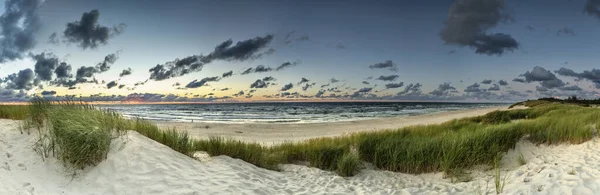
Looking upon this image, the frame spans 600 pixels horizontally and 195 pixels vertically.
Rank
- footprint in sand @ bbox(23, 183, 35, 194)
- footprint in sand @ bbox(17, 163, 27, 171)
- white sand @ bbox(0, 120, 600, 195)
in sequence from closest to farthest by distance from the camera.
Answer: footprint in sand @ bbox(23, 183, 35, 194), white sand @ bbox(0, 120, 600, 195), footprint in sand @ bbox(17, 163, 27, 171)

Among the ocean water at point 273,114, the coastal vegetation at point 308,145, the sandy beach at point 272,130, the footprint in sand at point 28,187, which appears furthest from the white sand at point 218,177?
the sandy beach at point 272,130

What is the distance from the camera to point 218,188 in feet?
22.5

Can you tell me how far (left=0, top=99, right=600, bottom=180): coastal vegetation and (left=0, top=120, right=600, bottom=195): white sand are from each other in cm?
33

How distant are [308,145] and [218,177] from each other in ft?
12.9

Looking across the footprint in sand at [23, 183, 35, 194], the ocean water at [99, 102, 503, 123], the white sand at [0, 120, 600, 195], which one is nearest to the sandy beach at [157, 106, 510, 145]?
the ocean water at [99, 102, 503, 123]

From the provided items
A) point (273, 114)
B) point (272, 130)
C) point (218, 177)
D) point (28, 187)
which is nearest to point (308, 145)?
point (218, 177)

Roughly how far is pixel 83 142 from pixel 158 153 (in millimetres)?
1414

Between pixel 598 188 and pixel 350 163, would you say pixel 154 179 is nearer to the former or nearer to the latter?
pixel 350 163

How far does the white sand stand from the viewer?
651 cm

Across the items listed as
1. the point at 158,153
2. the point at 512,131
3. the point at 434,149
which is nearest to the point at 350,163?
the point at 434,149

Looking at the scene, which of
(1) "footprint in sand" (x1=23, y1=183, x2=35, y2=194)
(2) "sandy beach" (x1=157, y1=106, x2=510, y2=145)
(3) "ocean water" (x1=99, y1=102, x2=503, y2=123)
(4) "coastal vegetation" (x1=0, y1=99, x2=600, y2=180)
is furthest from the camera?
(3) "ocean water" (x1=99, y1=102, x2=503, y2=123)

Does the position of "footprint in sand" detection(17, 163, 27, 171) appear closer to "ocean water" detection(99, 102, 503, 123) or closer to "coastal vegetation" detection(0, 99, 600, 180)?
"coastal vegetation" detection(0, 99, 600, 180)

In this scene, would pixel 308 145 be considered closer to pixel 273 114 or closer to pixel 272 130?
pixel 272 130

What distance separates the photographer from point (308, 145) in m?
10.9
